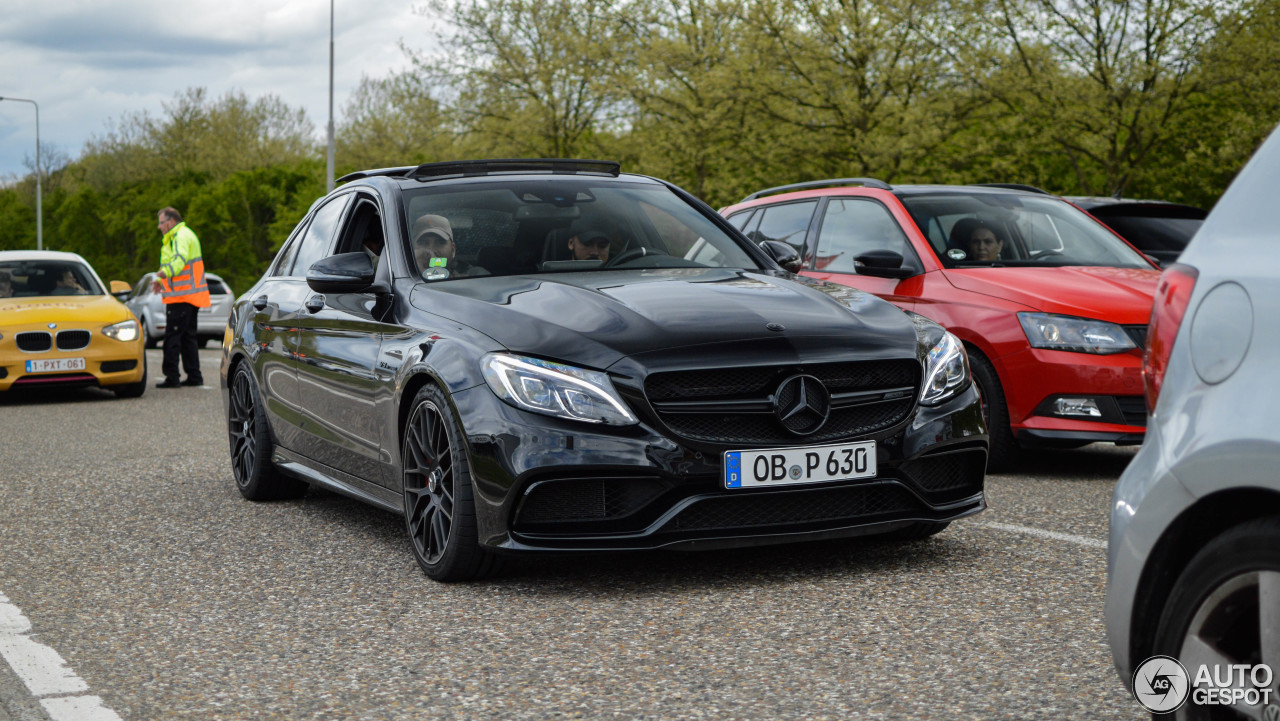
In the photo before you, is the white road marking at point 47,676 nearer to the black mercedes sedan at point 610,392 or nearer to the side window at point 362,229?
the black mercedes sedan at point 610,392

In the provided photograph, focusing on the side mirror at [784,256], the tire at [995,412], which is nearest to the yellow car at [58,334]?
the tire at [995,412]

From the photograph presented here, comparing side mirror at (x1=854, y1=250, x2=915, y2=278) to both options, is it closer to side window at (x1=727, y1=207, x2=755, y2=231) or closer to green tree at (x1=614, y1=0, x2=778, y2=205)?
side window at (x1=727, y1=207, x2=755, y2=231)

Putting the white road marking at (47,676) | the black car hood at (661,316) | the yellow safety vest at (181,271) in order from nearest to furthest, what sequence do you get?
the white road marking at (47,676), the black car hood at (661,316), the yellow safety vest at (181,271)

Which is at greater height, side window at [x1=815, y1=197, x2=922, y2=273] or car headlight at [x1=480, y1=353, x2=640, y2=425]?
side window at [x1=815, y1=197, x2=922, y2=273]

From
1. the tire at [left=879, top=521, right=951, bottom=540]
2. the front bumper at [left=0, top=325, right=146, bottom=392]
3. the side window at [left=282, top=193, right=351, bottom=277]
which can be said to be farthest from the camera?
the front bumper at [left=0, top=325, right=146, bottom=392]

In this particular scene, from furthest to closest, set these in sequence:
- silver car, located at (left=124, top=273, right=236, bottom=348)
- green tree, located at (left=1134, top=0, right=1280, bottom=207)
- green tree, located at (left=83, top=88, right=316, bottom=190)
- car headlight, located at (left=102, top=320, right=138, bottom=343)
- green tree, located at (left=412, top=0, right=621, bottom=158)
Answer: green tree, located at (left=83, top=88, right=316, bottom=190)
green tree, located at (left=412, top=0, right=621, bottom=158)
silver car, located at (left=124, top=273, right=236, bottom=348)
green tree, located at (left=1134, top=0, right=1280, bottom=207)
car headlight, located at (left=102, top=320, right=138, bottom=343)

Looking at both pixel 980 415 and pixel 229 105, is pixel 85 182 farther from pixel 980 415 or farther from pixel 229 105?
pixel 980 415

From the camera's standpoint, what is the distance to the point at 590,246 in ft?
19.5

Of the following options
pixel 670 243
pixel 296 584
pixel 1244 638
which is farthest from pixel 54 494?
pixel 1244 638

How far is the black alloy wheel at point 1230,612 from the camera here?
2.32 m

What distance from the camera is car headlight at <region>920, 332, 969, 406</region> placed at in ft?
16.4

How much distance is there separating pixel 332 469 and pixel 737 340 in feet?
7.55

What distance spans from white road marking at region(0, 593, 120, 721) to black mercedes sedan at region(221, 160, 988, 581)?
1.33 m
